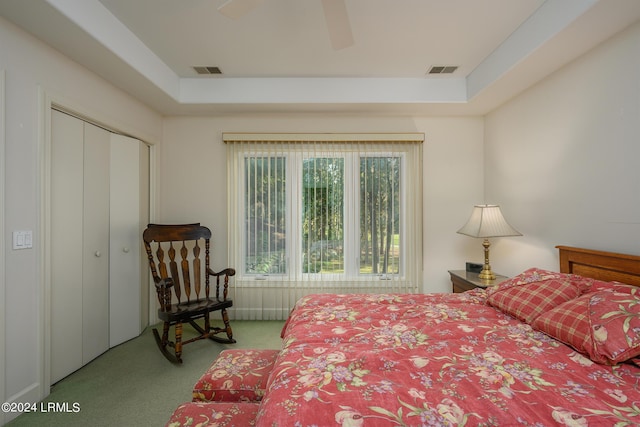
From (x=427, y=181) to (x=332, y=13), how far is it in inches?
92.6

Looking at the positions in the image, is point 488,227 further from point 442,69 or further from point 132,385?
point 132,385

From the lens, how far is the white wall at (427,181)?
3494 mm

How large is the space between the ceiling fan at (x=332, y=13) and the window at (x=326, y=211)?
1.67m

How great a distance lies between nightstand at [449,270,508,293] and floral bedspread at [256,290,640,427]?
3.21 ft

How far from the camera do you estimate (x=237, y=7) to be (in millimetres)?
1581

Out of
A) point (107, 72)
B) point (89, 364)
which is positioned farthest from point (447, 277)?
point (107, 72)

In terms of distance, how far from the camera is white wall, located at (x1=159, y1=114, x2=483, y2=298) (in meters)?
3.49

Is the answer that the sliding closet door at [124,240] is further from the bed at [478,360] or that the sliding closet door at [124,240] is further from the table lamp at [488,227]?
the table lamp at [488,227]

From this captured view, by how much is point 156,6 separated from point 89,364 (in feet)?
9.45

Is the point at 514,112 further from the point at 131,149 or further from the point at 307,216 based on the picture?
the point at 131,149

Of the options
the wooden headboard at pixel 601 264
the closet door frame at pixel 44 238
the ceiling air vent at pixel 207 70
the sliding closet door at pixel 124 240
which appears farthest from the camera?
the ceiling air vent at pixel 207 70

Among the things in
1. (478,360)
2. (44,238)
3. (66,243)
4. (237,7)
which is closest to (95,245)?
(66,243)

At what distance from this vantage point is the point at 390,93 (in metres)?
3.08

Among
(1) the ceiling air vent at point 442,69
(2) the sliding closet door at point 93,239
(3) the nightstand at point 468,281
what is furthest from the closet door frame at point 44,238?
(3) the nightstand at point 468,281
